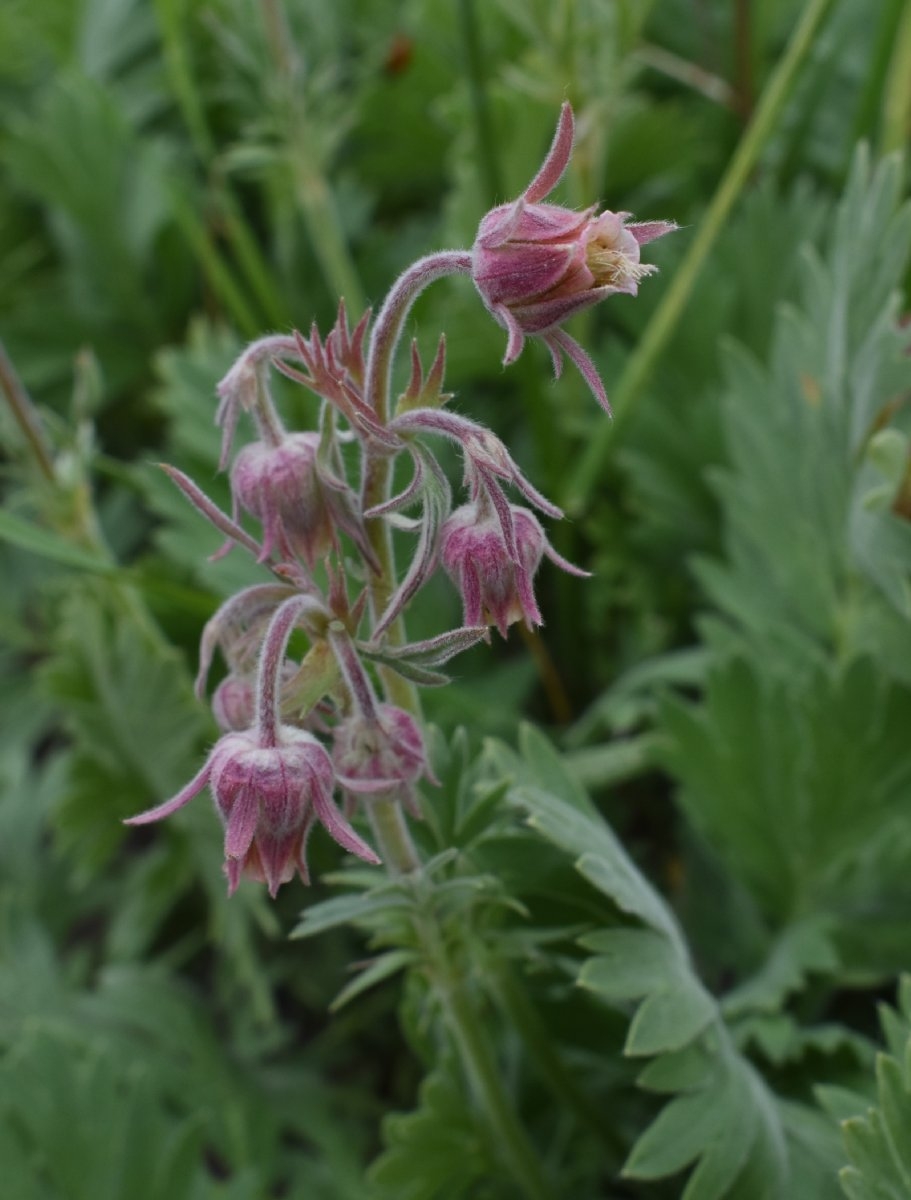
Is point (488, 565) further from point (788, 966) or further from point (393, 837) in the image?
point (788, 966)

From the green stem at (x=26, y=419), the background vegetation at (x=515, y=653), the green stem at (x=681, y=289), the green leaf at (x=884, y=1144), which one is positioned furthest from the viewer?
the green stem at (x=681, y=289)

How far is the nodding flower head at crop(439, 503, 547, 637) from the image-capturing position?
3.24 ft

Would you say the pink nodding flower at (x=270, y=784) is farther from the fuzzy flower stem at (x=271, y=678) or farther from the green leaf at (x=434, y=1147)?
the green leaf at (x=434, y=1147)

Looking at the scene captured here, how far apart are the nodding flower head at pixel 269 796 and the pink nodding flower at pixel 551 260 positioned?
35cm

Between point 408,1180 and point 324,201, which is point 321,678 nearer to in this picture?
point 408,1180

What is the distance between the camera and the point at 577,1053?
166cm

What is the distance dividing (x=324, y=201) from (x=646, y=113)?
0.65m

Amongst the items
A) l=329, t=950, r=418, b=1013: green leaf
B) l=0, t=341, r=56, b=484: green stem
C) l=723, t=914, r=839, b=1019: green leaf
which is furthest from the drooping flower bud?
l=0, t=341, r=56, b=484: green stem

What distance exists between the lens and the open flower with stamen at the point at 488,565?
987 mm

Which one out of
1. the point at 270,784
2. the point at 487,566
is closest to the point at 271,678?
the point at 270,784

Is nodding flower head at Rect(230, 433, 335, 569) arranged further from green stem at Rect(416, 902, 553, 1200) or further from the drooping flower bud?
green stem at Rect(416, 902, 553, 1200)

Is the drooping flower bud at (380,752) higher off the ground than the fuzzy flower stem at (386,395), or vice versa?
the fuzzy flower stem at (386,395)

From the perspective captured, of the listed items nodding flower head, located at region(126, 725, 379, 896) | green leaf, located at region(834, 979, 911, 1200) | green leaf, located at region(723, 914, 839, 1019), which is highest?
nodding flower head, located at region(126, 725, 379, 896)

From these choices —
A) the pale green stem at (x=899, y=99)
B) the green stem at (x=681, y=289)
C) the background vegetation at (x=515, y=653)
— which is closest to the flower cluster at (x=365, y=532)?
the background vegetation at (x=515, y=653)
